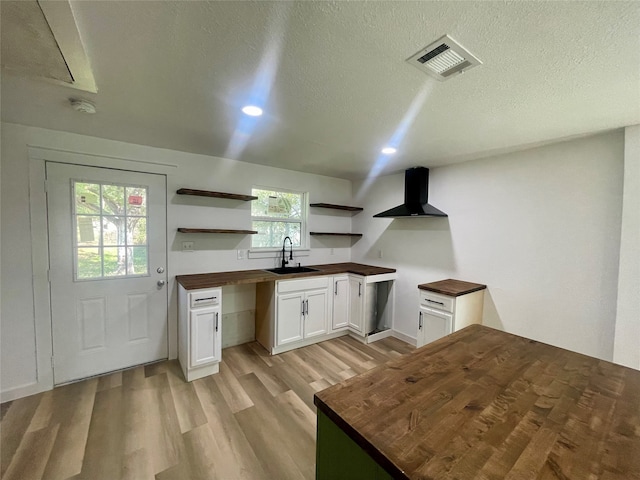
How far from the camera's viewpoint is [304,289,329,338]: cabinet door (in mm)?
3250

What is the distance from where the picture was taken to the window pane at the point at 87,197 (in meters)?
2.44

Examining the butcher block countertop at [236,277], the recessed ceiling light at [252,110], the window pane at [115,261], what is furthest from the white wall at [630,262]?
the window pane at [115,261]

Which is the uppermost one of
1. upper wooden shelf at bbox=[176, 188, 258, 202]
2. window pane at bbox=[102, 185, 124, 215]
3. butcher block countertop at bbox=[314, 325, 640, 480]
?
upper wooden shelf at bbox=[176, 188, 258, 202]

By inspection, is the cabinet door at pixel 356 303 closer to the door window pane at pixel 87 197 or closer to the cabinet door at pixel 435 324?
the cabinet door at pixel 435 324

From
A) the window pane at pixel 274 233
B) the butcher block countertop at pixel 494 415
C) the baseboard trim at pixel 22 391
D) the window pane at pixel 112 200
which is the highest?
the window pane at pixel 112 200

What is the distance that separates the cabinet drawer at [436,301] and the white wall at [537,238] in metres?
0.54

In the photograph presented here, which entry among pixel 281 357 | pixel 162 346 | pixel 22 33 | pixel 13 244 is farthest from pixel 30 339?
pixel 22 33

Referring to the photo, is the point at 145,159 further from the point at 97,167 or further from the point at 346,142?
the point at 346,142

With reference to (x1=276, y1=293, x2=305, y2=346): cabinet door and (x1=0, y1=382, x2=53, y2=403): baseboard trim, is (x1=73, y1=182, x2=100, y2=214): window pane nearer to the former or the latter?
(x1=0, y1=382, x2=53, y2=403): baseboard trim

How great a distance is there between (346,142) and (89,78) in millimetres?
1814

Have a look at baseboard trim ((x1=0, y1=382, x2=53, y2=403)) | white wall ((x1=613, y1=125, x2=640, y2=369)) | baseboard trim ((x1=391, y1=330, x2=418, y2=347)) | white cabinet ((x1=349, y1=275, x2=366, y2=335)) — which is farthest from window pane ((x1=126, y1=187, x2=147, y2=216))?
white wall ((x1=613, y1=125, x2=640, y2=369))

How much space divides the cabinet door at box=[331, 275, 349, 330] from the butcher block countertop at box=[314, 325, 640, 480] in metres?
2.23

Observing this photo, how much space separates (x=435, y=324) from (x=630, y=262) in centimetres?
151

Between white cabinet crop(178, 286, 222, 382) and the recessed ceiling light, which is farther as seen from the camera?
white cabinet crop(178, 286, 222, 382)
